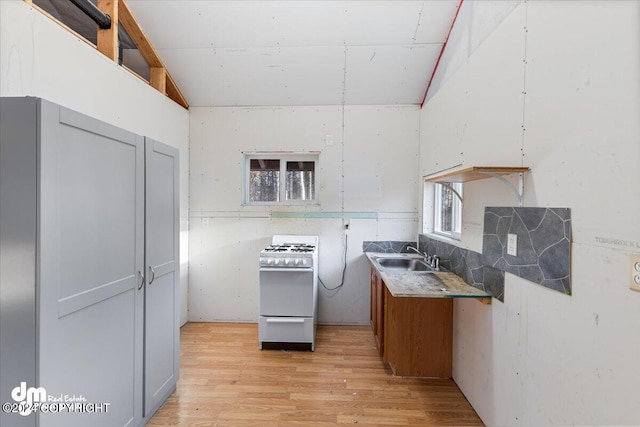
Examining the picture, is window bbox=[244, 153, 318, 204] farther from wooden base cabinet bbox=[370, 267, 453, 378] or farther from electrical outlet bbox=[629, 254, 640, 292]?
electrical outlet bbox=[629, 254, 640, 292]

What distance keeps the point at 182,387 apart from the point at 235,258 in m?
1.56

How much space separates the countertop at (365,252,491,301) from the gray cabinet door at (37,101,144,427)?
A: 5.56ft

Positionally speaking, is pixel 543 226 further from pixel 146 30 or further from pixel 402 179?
pixel 146 30

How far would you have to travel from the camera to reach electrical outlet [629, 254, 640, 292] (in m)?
0.96

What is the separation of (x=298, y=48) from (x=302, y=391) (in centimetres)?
319

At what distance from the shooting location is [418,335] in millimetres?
2420

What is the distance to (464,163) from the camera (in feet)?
7.32

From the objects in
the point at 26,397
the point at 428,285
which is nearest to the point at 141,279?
the point at 26,397

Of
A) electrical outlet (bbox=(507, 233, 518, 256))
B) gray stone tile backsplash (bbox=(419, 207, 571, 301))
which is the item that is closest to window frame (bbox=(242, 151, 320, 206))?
gray stone tile backsplash (bbox=(419, 207, 571, 301))

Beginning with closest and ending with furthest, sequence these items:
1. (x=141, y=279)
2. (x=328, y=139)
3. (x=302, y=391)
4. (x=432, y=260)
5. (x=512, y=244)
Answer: (x=512, y=244), (x=141, y=279), (x=302, y=391), (x=432, y=260), (x=328, y=139)

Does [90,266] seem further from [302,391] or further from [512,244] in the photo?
[512,244]

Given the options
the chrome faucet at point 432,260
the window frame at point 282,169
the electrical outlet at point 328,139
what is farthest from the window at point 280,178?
the chrome faucet at point 432,260

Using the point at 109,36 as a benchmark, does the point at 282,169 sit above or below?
below

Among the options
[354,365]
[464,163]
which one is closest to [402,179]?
[464,163]
